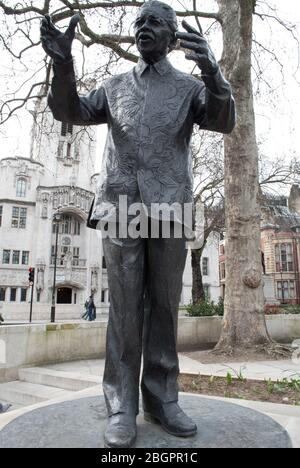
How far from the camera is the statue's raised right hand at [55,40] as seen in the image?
2.29m

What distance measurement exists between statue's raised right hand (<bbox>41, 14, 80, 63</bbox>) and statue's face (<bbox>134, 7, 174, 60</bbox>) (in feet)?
1.58

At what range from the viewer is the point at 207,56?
213 centimetres

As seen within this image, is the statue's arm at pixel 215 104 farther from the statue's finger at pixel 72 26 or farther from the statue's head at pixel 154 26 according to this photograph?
the statue's finger at pixel 72 26

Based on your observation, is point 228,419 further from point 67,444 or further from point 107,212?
point 107,212

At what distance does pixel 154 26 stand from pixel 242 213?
7.54 meters

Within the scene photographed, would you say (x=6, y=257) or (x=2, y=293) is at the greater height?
(x=6, y=257)

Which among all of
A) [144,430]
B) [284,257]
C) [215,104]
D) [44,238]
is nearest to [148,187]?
[215,104]

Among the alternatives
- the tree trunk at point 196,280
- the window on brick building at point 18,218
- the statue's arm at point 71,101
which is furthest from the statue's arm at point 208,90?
the window on brick building at point 18,218

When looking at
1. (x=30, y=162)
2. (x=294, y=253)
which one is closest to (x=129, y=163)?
(x=30, y=162)

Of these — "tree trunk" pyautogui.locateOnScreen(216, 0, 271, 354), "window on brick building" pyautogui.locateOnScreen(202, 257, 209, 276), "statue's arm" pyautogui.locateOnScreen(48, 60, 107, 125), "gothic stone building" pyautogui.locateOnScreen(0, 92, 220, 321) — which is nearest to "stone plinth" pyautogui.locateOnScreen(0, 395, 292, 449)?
"statue's arm" pyautogui.locateOnScreen(48, 60, 107, 125)

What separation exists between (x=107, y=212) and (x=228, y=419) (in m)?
1.57

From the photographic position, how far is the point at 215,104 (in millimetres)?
2428

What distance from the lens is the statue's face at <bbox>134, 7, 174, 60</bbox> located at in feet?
8.27

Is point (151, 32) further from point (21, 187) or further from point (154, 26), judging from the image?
point (21, 187)
